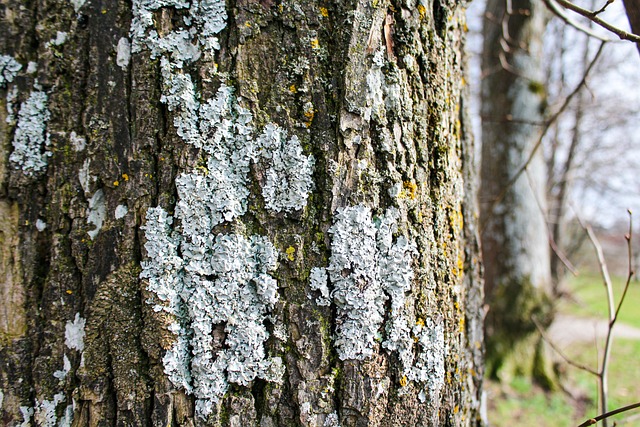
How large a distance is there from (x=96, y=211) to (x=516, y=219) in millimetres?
4989

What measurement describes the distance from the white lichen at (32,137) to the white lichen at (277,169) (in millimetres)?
580

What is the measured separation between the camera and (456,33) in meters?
1.36

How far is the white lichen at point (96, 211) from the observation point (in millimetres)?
1091

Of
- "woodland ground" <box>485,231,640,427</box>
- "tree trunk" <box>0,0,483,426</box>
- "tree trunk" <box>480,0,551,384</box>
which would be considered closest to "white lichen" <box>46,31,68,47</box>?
"tree trunk" <box>0,0,483,426</box>

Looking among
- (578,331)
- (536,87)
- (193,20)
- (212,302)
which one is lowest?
(578,331)

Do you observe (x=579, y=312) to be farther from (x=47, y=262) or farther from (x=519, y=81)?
(x=47, y=262)

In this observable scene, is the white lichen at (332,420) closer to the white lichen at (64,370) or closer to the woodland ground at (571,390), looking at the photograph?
the white lichen at (64,370)

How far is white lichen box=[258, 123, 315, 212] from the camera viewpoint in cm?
106

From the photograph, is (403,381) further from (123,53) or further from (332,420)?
(123,53)

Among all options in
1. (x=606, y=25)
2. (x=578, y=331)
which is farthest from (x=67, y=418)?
(x=578, y=331)

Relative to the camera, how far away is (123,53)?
109 centimetres

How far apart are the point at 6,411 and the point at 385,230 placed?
3.48ft

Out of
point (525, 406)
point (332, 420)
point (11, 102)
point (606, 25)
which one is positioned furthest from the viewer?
point (525, 406)

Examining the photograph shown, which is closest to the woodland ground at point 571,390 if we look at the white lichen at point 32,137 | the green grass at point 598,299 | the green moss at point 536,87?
the green grass at point 598,299
